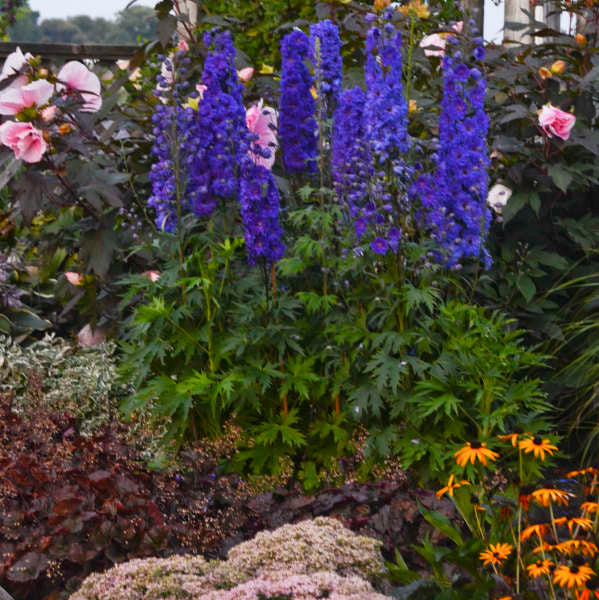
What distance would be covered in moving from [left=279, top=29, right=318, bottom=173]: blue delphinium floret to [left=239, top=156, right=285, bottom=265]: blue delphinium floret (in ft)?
1.12

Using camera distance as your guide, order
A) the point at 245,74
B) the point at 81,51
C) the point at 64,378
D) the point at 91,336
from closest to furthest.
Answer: the point at 245,74 < the point at 64,378 < the point at 91,336 < the point at 81,51

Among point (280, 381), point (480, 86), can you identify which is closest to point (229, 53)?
point (480, 86)

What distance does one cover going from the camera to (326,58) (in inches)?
142

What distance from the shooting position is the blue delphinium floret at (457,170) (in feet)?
11.3

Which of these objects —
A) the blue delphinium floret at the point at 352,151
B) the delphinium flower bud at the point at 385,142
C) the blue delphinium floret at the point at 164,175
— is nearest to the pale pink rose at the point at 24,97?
the blue delphinium floret at the point at 164,175

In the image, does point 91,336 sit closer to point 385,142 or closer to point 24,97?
point 24,97

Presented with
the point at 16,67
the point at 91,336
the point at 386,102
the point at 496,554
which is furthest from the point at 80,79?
the point at 496,554

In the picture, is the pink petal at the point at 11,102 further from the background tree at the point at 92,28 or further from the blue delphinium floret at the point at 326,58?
the background tree at the point at 92,28

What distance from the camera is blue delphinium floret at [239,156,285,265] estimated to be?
10.9ft

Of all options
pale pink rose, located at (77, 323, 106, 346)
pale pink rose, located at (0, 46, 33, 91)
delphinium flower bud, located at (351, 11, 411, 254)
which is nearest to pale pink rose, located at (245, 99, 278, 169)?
delphinium flower bud, located at (351, 11, 411, 254)

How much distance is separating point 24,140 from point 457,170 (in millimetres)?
2052

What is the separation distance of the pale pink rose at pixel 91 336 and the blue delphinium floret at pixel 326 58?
2.18 meters

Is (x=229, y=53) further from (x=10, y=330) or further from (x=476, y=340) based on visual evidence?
(x=10, y=330)

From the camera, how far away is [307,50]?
365cm
